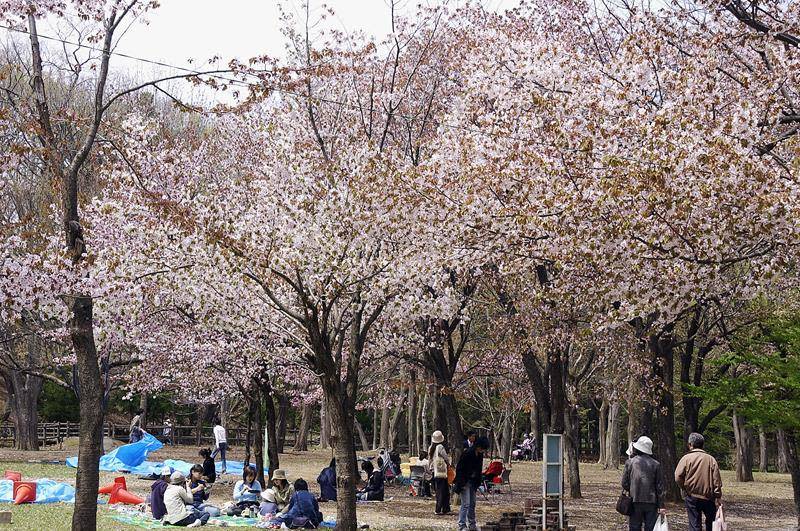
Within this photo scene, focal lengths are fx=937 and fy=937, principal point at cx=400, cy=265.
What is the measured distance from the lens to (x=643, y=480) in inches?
451

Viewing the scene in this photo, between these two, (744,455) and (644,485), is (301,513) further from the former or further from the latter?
(744,455)

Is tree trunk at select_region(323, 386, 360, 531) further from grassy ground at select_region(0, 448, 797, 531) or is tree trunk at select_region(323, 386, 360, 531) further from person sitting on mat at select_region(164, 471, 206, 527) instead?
person sitting on mat at select_region(164, 471, 206, 527)

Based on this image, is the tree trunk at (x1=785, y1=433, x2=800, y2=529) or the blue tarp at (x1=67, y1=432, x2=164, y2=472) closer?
the tree trunk at (x1=785, y1=433, x2=800, y2=529)

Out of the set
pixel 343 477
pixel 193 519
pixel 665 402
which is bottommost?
pixel 193 519

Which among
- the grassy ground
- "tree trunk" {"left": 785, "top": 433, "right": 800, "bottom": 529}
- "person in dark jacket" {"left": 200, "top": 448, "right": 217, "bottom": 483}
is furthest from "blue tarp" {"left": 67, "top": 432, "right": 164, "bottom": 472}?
"tree trunk" {"left": 785, "top": 433, "right": 800, "bottom": 529}

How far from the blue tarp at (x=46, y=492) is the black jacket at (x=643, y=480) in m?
10.7

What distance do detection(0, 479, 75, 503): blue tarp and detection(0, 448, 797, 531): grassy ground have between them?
76 centimetres

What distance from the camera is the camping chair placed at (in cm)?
2233

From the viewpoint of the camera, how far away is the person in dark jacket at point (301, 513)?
47.9 feet

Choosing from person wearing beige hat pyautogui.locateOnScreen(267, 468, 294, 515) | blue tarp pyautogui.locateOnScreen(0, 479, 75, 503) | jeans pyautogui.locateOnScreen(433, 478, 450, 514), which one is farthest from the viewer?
jeans pyautogui.locateOnScreen(433, 478, 450, 514)

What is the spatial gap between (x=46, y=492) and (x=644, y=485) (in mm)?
11393

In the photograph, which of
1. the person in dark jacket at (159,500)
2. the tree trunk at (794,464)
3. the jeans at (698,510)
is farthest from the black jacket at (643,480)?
the person in dark jacket at (159,500)

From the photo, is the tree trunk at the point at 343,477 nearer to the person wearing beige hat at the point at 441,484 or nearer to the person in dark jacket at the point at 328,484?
the person wearing beige hat at the point at 441,484

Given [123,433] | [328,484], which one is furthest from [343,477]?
[123,433]
